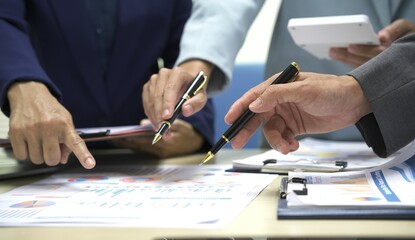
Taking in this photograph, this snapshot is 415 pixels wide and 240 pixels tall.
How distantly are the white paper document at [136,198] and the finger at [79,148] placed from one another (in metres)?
0.03

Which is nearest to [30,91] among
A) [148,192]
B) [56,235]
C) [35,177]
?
[35,177]

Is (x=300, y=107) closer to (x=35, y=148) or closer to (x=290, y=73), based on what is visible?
(x=290, y=73)

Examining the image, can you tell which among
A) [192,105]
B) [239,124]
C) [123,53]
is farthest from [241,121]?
[123,53]

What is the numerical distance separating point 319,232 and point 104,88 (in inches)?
30.7

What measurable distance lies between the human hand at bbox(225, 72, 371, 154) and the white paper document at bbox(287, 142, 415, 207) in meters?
0.08

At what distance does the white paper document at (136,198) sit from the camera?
50 centimetres

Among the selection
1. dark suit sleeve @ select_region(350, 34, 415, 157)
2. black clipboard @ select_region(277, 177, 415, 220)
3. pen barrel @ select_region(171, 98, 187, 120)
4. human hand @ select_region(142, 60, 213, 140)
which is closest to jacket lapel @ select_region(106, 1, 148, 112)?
human hand @ select_region(142, 60, 213, 140)

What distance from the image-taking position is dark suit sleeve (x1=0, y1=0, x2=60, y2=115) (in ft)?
2.73

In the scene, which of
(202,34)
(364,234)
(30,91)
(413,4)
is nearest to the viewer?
(364,234)

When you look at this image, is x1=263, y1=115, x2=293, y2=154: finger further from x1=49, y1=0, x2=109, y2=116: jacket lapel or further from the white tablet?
x1=49, y1=0, x2=109, y2=116: jacket lapel

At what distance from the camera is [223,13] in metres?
1.09

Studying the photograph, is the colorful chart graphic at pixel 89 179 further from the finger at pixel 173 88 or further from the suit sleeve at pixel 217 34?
the suit sleeve at pixel 217 34

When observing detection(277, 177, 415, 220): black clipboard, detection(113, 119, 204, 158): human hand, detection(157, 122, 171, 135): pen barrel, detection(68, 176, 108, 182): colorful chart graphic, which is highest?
detection(277, 177, 415, 220): black clipboard

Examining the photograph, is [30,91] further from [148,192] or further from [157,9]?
[157,9]
